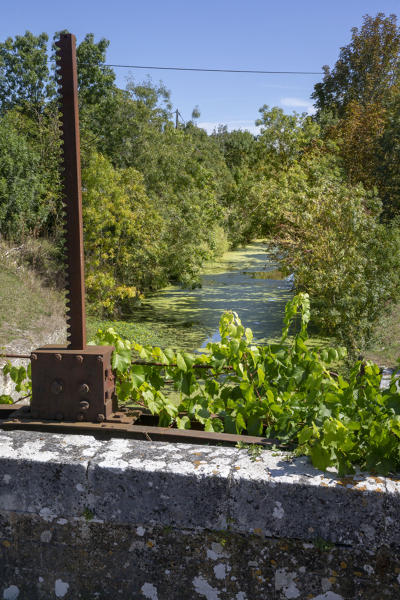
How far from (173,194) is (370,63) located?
73.5 ft

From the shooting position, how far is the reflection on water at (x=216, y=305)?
14.4 meters

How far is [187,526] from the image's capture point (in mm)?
1870

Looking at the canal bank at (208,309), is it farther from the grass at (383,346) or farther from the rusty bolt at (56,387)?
the rusty bolt at (56,387)

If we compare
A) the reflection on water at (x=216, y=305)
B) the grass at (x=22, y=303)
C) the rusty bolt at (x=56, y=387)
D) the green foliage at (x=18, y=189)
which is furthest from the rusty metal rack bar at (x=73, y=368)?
the green foliage at (x=18, y=189)

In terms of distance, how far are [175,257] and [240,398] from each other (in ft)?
49.8

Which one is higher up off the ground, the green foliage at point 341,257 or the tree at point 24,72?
the tree at point 24,72

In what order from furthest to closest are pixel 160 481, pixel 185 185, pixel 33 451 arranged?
pixel 185 185 < pixel 33 451 < pixel 160 481

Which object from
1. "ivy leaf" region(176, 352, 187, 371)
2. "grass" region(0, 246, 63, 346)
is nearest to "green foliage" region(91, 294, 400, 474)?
"ivy leaf" region(176, 352, 187, 371)

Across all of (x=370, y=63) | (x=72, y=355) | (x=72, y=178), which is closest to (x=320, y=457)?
(x=72, y=355)

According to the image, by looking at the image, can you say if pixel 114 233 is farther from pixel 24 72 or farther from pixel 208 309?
pixel 24 72

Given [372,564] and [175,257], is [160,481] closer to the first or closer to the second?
[372,564]

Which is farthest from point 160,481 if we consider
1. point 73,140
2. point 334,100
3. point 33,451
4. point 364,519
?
point 334,100

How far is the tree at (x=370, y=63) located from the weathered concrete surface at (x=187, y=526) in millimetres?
34367

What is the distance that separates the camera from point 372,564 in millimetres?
1746
